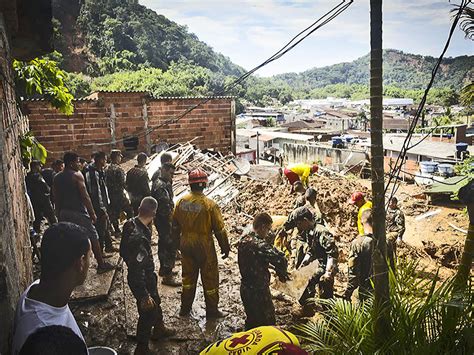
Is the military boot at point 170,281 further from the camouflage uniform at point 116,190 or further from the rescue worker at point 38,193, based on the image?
the rescue worker at point 38,193

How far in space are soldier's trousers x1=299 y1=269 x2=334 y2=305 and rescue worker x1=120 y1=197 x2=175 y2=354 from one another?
90.3 inches

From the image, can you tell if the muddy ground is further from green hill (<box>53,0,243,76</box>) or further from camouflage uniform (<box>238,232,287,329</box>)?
green hill (<box>53,0,243,76</box>)

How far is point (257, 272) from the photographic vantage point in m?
4.44

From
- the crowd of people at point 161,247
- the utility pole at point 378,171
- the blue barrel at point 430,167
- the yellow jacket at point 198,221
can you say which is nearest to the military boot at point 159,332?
the crowd of people at point 161,247

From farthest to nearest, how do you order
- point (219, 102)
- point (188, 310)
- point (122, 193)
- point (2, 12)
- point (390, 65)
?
point (390, 65) < point (219, 102) < point (122, 193) < point (188, 310) < point (2, 12)

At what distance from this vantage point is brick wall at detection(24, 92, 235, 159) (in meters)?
10.9

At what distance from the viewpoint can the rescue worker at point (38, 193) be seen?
24.5ft

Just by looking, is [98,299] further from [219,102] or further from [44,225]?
[219,102]

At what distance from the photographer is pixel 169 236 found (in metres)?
6.68

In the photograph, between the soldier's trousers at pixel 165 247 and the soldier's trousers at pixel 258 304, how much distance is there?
2242 millimetres

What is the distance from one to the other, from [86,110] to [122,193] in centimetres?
519

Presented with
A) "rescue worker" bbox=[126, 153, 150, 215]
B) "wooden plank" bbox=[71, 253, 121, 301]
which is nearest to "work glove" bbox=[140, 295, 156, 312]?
"wooden plank" bbox=[71, 253, 121, 301]

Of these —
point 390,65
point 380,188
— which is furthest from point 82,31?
point 390,65

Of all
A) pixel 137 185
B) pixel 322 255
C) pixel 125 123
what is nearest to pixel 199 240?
pixel 322 255
